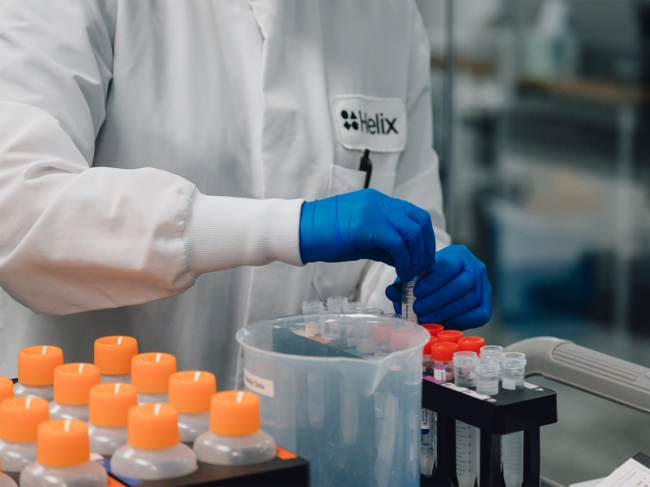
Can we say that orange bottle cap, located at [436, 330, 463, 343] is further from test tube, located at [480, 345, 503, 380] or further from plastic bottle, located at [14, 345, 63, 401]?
plastic bottle, located at [14, 345, 63, 401]

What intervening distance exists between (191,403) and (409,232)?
44 cm

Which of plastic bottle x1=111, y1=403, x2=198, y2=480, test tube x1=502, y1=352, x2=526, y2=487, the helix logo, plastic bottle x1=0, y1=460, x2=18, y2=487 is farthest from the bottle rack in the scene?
the helix logo

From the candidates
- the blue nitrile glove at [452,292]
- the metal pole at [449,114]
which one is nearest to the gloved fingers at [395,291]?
the blue nitrile glove at [452,292]

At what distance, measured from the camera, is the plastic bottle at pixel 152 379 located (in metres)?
0.58

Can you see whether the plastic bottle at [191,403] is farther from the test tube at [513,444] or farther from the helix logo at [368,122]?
the helix logo at [368,122]

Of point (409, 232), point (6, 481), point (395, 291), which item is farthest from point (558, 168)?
point (6, 481)

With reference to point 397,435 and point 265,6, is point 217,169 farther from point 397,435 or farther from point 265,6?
point 397,435

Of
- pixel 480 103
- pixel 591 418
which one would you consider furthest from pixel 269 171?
pixel 591 418

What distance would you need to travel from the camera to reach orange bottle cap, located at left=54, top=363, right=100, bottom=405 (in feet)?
1.85

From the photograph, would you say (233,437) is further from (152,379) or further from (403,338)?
(403,338)

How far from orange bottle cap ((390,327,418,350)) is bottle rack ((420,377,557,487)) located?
58 mm

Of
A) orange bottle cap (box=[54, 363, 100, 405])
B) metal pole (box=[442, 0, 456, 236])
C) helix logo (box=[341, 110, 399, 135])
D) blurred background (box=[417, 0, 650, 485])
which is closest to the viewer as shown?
orange bottle cap (box=[54, 363, 100, 405])

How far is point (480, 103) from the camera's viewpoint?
3.14 m

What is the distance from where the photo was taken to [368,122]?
1.29 metres
